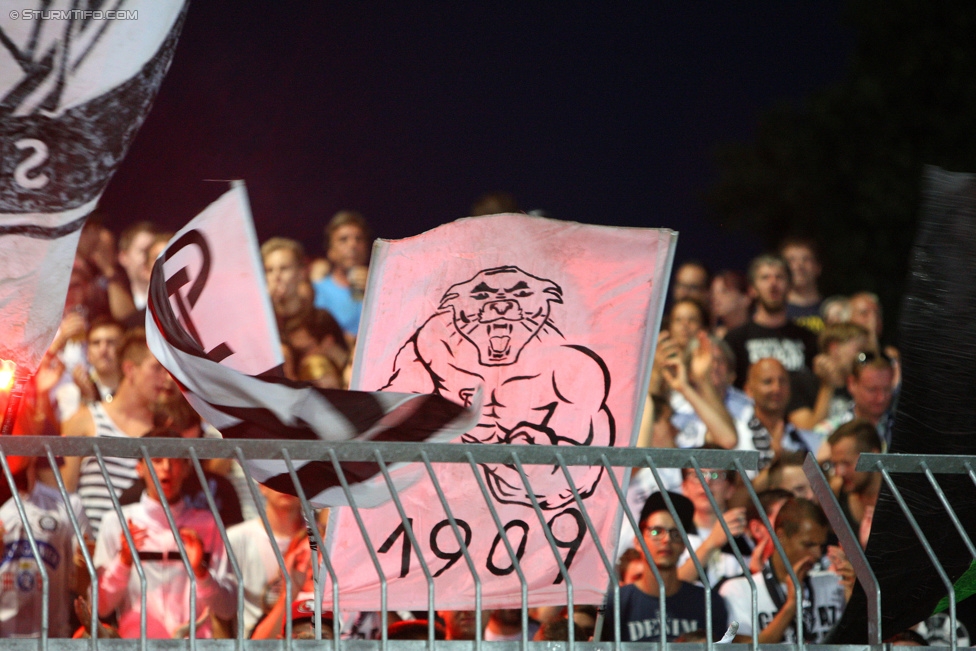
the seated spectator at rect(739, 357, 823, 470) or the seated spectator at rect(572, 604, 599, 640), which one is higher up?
the seated spectator at rect(739, 357, 823, 470)

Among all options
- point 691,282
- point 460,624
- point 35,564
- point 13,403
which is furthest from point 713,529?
point 13,403

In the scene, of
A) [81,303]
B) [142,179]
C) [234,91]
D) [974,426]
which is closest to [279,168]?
[234,91]

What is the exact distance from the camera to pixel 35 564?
218 inches

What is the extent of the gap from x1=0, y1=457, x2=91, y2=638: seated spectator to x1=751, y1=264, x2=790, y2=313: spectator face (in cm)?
365

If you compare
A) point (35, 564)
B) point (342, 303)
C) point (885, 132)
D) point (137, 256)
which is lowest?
point (35, 564)

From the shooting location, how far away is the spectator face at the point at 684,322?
728cm

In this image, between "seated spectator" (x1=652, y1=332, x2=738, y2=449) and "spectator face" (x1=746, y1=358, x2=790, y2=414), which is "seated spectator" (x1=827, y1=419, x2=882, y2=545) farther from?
"seated spectator" (x1=652, y1=332, x2=738, y2=449)

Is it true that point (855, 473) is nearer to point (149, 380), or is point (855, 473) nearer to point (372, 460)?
point (149, 380)

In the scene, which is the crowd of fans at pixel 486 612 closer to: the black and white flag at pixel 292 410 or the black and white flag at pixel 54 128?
the black and white flag at pixel 54 128

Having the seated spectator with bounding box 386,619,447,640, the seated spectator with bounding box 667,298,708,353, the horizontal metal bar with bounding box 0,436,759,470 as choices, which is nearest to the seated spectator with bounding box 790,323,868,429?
the seated spectator with bounding box 667,298,708,353

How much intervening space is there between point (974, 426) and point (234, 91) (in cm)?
842

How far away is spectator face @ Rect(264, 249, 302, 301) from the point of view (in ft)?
23.1

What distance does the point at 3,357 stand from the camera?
393 cm

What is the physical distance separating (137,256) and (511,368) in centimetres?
320
